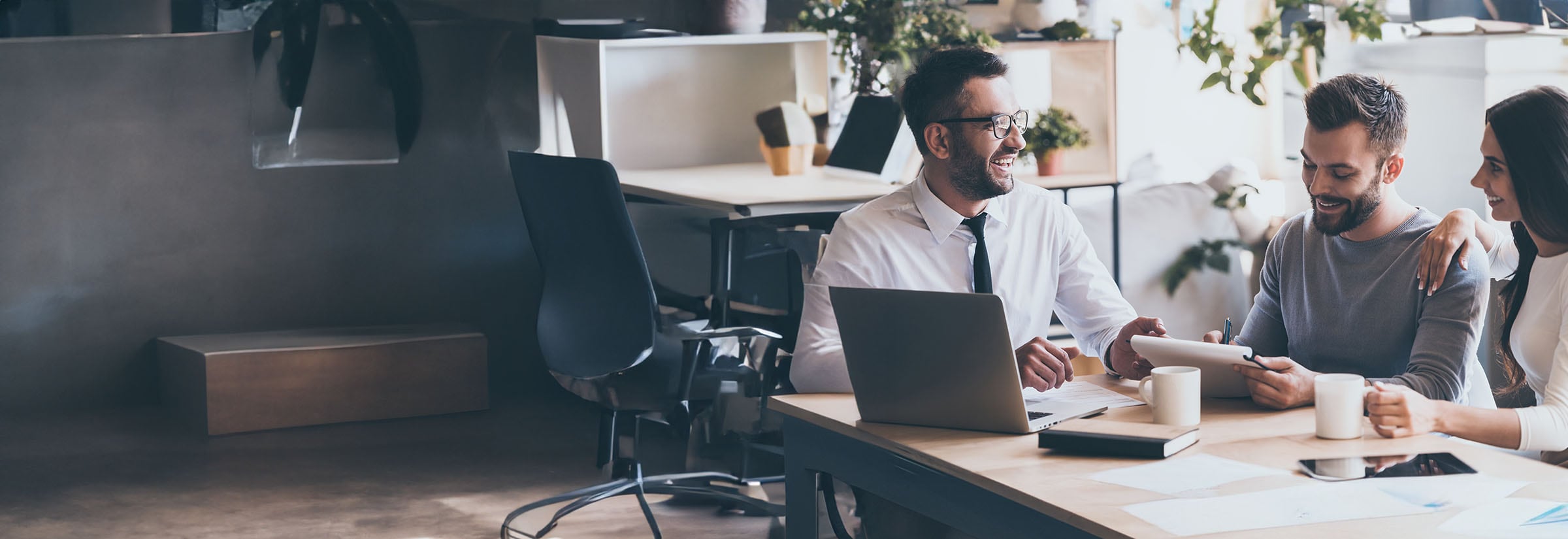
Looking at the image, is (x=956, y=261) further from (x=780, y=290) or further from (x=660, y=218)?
(x=660, y=218)

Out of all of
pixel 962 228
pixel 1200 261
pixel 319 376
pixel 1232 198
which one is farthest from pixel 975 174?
pixel 319 376

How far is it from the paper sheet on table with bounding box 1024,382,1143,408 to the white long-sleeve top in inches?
20.7

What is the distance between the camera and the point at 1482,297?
7.67ft

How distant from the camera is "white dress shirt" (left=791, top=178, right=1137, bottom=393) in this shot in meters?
2.60

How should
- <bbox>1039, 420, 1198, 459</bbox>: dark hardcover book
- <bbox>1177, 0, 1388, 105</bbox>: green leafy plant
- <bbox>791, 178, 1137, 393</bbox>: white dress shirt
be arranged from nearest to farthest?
<bbox>1039, 420, 1198, 459</bbox>: dark hardcover book
<bbox>791, 178, 1137, 393</bbox>: white dress shirt
<bbox>1177, 0, 1388, 105</bbox>: green leafy plant

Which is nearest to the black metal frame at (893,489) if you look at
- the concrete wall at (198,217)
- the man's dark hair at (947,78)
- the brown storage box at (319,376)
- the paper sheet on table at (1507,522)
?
the paper sheet on table at (1507,522)

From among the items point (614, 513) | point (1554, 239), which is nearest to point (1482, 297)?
point (1554, 239)

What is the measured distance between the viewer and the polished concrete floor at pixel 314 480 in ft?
13.0

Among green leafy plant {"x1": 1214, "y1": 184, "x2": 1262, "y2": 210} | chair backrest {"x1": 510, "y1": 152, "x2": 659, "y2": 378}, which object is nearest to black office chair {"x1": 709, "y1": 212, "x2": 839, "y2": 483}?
chair backrest {"x1": 510, "y1": 152, "x2": 659, "y2": 378}

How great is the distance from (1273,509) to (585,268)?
7.11 ft

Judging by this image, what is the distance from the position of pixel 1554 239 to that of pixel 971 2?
301 cm

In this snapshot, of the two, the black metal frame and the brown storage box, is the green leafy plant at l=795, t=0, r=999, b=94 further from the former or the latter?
the black metal frame

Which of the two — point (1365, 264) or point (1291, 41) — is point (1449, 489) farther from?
point (1291, 41)

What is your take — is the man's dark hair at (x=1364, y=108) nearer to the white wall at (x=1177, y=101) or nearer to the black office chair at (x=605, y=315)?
the black office chair at (x=605, y=315)
